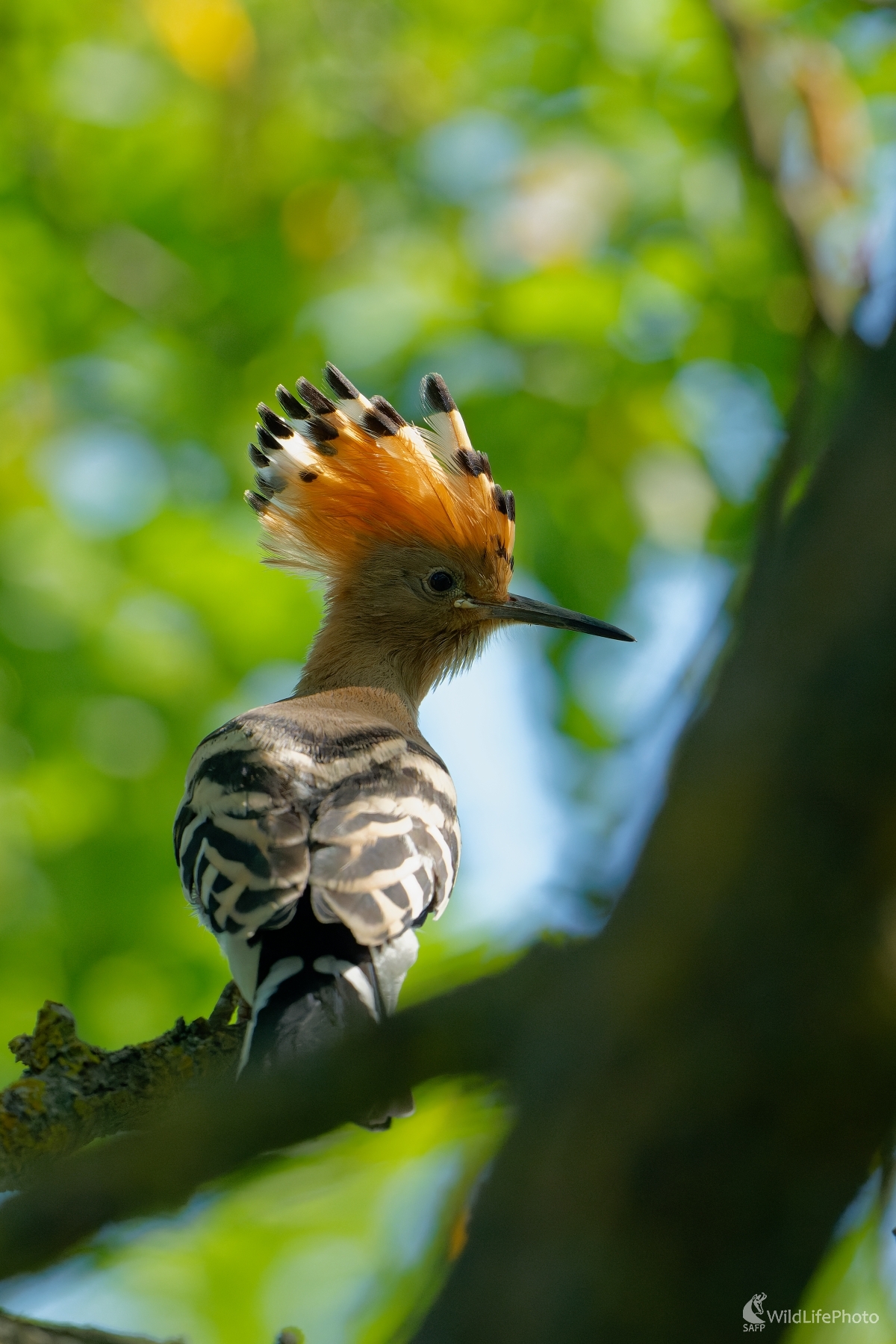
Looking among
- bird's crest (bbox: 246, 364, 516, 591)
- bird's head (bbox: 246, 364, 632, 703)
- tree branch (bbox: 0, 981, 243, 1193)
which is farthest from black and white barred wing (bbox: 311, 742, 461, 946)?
bird's crest (bbox: 246, 364, 516, 591)

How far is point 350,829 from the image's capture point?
9.94ft

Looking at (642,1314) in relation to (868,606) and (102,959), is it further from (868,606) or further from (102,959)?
(102,959)

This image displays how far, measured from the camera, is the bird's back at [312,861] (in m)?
2.76

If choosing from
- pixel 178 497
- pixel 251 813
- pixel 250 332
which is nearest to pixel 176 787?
pixel 178 497

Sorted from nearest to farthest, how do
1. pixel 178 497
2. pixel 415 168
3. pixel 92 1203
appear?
pixel 92 1203 < pixel 178 497 < pixel 415 168

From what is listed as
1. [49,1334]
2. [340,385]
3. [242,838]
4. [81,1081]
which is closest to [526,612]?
[340,385]

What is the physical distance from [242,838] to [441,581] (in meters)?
1.76

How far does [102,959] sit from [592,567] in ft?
7.42

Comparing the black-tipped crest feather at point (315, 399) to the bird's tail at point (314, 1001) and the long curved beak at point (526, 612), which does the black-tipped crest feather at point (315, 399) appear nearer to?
the long curved beak at point (526, 612)

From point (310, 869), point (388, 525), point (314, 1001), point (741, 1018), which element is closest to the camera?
point (741, 1018)

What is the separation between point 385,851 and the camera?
3008 millimetres

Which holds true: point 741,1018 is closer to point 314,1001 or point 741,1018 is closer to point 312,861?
point 314,1001

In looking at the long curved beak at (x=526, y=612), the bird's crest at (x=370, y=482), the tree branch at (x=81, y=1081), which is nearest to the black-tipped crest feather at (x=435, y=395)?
the bird's crest at (x=370, y=482)

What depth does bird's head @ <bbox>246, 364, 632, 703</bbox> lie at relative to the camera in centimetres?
438
